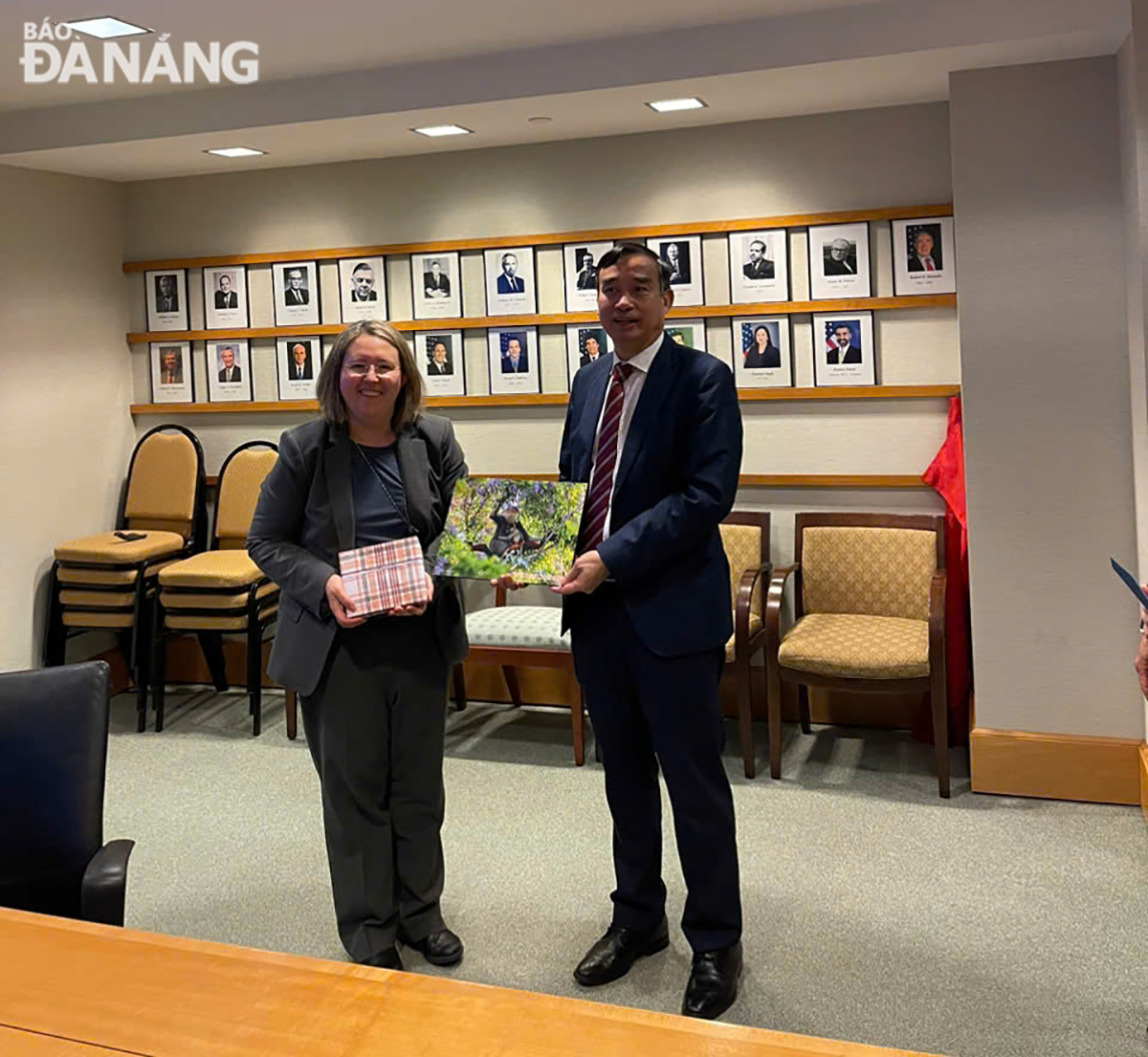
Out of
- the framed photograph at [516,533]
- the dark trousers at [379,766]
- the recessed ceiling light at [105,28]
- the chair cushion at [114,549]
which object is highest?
→ the recessed ceiling light at [105,28]

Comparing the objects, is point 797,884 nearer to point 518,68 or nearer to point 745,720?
point 745,720

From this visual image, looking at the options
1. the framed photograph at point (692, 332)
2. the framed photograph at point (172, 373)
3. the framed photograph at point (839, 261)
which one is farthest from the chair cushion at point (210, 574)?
the framed photograph at point (839, 261)

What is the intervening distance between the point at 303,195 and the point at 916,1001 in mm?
4241

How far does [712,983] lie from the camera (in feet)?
8.91

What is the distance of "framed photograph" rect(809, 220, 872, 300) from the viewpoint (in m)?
4.63

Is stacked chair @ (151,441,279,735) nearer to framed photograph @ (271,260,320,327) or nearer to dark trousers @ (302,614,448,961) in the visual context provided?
framed photograph @ (271,260,320,327)

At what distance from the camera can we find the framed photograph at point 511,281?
512 cm

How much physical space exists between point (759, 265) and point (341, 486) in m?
2.57

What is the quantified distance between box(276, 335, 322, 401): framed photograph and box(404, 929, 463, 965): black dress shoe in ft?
10.2

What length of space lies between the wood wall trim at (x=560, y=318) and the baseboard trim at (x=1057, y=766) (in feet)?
5.47

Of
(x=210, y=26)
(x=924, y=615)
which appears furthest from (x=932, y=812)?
(x=210, y=26)

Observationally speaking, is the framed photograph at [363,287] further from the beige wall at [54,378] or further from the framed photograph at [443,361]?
the beige wall at [54,378]

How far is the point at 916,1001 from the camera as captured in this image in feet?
9.05

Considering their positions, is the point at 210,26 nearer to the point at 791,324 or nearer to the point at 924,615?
the point at 791,324
